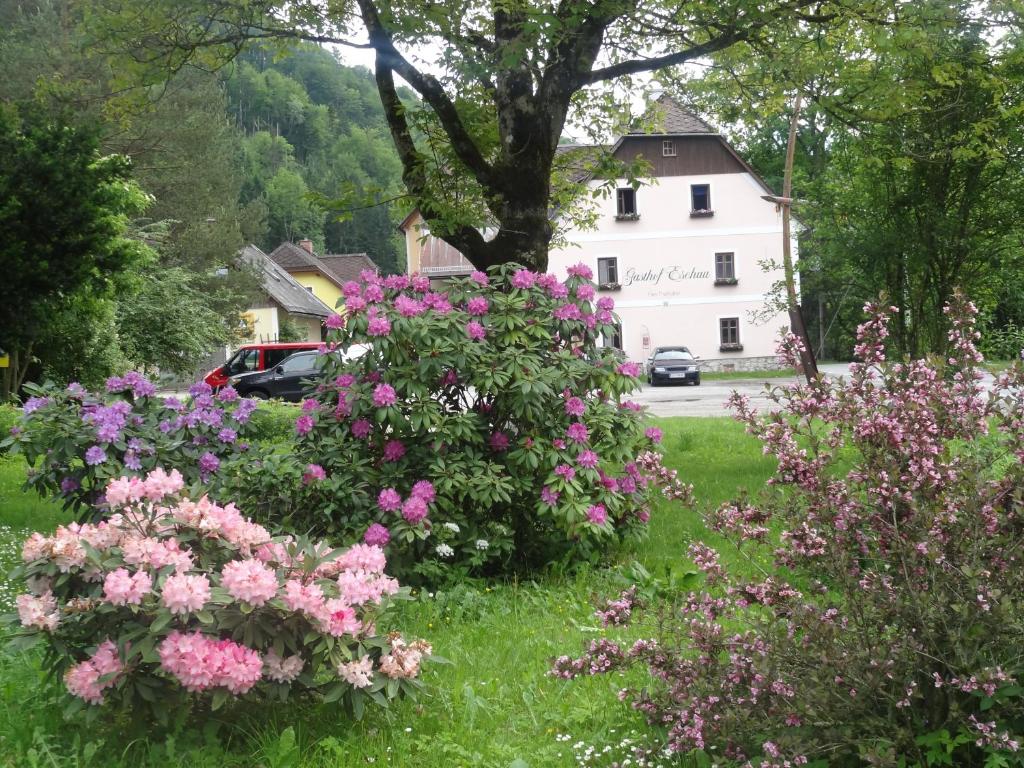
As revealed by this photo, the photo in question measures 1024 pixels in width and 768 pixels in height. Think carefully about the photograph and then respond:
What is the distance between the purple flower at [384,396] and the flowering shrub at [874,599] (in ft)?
7.68

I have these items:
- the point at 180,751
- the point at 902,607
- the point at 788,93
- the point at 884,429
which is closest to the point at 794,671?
the point at 902,607

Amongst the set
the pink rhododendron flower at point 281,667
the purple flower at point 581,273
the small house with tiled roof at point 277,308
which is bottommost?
the pink rhododendron flower at point 281,667

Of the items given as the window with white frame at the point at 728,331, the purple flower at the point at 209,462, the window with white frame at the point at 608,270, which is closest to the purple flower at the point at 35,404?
the purple flower at the point at 209,462

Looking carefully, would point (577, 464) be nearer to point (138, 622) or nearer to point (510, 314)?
point (510, 314)

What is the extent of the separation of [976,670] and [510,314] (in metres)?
3.69

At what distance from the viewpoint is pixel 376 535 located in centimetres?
501

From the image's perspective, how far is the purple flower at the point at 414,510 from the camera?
5.07 m

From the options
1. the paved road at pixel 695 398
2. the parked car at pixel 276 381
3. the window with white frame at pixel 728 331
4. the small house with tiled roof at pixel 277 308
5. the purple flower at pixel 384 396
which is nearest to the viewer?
the purple flower at pixel 384 396

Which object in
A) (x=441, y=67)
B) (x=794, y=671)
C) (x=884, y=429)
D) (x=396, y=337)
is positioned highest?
(x=441, y=67)

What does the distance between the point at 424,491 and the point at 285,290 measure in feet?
156

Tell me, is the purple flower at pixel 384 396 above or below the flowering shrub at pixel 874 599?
above

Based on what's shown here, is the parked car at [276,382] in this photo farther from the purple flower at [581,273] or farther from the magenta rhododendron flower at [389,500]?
the magenta rhododendron flower at [389,500]

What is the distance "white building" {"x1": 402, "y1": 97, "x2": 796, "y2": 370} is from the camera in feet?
132

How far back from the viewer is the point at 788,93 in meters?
Answer: 10.1
